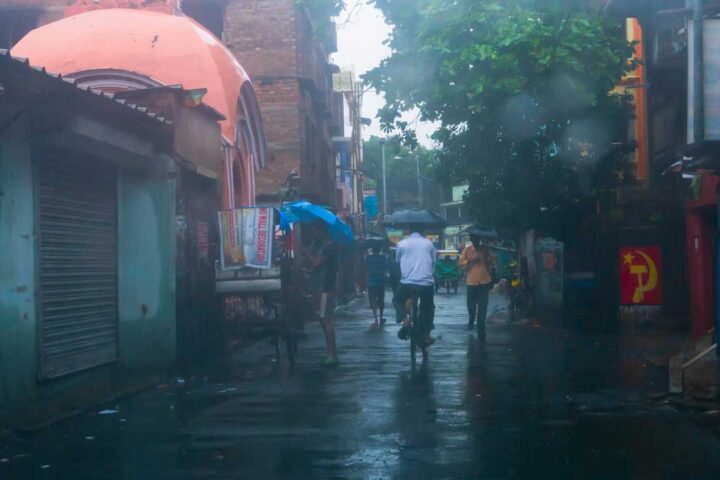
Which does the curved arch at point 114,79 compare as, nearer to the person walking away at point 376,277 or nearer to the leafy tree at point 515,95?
the leafy tree at point 515,95

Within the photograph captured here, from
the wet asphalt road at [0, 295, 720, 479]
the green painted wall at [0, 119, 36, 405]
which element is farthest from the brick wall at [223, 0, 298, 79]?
the green painted wall at [0, 119, 36, 405]

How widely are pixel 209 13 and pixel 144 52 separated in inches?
464

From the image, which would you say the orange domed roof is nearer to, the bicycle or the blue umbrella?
the blue umbrella

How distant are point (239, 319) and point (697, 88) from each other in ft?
Result: 24.6

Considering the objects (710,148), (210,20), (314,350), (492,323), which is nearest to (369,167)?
(210,20)

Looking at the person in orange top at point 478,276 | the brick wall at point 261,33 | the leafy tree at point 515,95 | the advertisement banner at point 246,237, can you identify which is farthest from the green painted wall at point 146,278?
the brick wall at point 261,33

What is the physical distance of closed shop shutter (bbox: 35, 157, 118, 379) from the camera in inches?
415

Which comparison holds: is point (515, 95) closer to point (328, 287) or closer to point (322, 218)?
point (322, 218)

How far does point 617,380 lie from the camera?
37.0 feet

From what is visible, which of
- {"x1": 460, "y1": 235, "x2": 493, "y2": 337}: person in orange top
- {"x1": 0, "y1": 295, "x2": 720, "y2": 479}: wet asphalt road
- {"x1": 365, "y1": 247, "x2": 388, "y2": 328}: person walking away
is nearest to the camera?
{"x1": 0, "y1": 295, "x2": 720, "y2": 479}: wet asphalt road

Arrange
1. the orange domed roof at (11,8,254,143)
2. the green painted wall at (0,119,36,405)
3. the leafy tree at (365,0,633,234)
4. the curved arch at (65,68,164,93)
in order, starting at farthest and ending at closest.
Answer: the leafy tree at (365,0,633,234), the orange domed roof at (11,8,254,143), the curved arch at (65,68,164,93), the green painted wall at (0,119,36,405)

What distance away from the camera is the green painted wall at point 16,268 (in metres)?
9.27

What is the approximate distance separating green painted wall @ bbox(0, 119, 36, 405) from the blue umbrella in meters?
4.80

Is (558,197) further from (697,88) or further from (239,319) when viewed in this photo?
(697,88)
